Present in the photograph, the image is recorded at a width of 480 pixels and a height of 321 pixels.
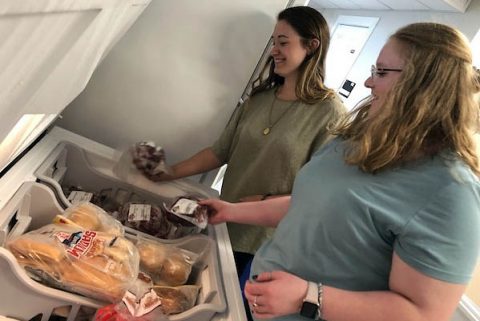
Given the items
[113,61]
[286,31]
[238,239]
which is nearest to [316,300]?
[238,239]

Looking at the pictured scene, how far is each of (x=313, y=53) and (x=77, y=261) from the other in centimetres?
100

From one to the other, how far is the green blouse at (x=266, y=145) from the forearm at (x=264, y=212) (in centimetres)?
27

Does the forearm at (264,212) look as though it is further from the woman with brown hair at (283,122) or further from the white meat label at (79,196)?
the white meat label at (79,196)

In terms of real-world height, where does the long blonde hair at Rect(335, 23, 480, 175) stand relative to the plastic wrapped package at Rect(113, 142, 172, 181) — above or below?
above

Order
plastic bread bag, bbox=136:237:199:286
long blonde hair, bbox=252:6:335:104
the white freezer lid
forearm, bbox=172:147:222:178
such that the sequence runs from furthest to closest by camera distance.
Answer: forearm, bbox=172:147:222:178 < long blonde hair, bbox=252:6:335:104 < plastic bread bag, bbox=136:237:199:286 < the white freezer lid

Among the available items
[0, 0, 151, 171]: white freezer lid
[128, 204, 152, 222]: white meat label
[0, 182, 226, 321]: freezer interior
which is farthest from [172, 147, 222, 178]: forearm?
[0, 0, 151, 171]: white freezer lid

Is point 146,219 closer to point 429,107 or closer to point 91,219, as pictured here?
point 91,219

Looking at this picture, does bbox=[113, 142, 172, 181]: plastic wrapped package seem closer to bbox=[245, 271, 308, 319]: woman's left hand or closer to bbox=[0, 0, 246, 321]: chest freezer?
bbox=[0, 0, 246, 321]: chest freezer

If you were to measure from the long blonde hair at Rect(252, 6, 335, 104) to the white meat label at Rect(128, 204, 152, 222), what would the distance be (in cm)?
64

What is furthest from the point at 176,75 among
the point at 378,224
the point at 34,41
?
the point at 34,41

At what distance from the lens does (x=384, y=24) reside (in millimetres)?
3529

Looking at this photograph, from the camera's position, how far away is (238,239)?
148cm

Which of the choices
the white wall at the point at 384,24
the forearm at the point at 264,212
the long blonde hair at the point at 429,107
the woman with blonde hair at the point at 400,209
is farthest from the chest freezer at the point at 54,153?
the white wall at the point at 384,24

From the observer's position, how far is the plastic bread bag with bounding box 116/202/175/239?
1.21 m
